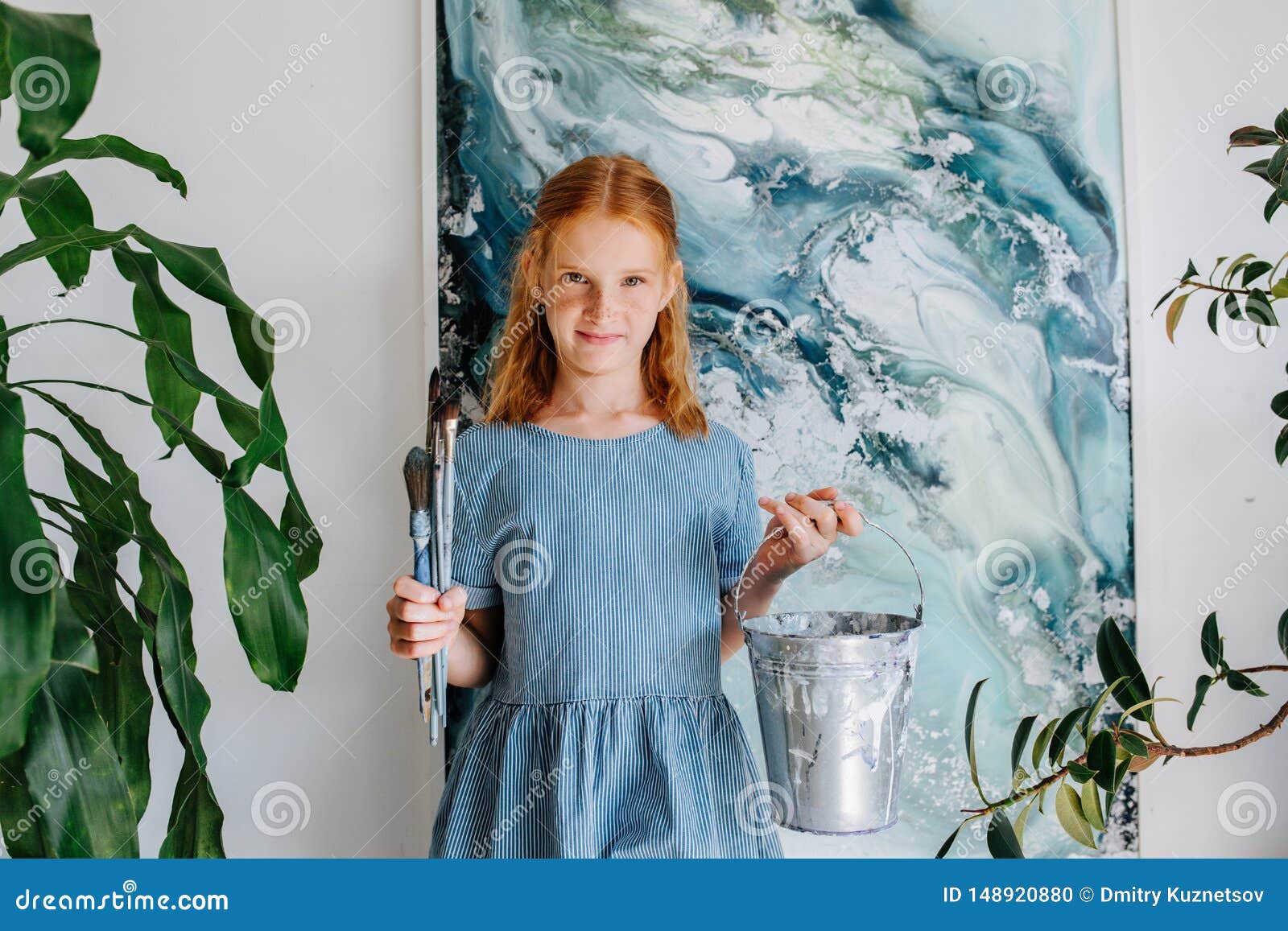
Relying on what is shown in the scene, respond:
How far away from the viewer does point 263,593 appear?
0.90m

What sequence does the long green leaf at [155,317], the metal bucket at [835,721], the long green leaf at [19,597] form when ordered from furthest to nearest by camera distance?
the long green leaf at [155,317], the metal bucket at [835,721], the long green leaf at [19,597]

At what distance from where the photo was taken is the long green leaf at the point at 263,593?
2.88 ft

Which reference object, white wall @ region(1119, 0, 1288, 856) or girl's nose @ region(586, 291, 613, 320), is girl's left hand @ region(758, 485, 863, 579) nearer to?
girl's nose @ region(586, 291, 613, 320)

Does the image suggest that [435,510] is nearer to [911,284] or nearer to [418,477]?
[418,477]

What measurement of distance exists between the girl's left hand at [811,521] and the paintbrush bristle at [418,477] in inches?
12.8

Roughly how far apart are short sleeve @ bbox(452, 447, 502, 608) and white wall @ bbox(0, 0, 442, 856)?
0.66 ft

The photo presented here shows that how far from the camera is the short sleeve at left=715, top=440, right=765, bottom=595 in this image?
1058 millimetres

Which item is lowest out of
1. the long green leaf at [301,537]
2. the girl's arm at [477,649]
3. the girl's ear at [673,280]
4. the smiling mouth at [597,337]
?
the girl's arm at [477,649]

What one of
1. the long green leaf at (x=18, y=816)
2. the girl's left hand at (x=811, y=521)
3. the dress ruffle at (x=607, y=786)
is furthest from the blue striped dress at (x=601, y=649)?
the long green leaf at (x=18, y=816)

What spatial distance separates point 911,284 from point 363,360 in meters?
0.66

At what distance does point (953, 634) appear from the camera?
47.4 inches

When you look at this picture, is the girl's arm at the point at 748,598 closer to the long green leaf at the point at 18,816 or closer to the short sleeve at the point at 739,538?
the short sleeve at the point at 739,538

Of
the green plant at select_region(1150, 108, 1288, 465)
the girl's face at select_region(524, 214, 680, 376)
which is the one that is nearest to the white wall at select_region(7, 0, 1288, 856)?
the green plant at select_region(1150, 108, 1288, 465)
